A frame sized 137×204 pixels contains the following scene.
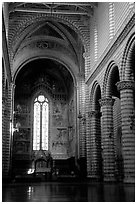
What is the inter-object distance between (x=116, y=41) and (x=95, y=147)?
8937mm

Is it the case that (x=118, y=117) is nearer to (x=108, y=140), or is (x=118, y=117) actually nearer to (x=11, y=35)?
(x=108, y=140)

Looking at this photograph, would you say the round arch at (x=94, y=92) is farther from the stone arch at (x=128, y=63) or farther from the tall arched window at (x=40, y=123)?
the tall arched window at (x=40, y=123)

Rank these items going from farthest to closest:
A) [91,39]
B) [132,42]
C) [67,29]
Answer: [67,29] < [91,39] < [132,42]

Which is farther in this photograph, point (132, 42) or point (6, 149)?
point (6, 149)

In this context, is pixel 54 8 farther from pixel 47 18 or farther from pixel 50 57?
pixel 50 57

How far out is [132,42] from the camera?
1620 cm

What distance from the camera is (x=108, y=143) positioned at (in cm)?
2014

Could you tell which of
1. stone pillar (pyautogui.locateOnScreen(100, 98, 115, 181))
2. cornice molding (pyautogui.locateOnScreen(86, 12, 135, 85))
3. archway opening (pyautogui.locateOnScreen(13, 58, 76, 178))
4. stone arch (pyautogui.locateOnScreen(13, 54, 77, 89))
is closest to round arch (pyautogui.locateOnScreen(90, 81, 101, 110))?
cornice molding (pyautogui.locateOnScreen(86, 12, 135, 85))

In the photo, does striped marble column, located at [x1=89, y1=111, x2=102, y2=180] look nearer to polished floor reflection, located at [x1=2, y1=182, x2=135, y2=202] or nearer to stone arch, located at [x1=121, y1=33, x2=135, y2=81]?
stone arch, located at [x1=121, y1=33, x2=135, y2=81]

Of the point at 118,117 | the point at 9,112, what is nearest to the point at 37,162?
the point at 9,112

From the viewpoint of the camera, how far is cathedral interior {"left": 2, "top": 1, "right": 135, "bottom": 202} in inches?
649

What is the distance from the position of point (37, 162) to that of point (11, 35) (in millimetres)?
16100

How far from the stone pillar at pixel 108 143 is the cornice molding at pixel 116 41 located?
8.48 ft

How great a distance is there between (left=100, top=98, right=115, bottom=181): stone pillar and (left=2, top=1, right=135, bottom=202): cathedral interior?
0.21ft
